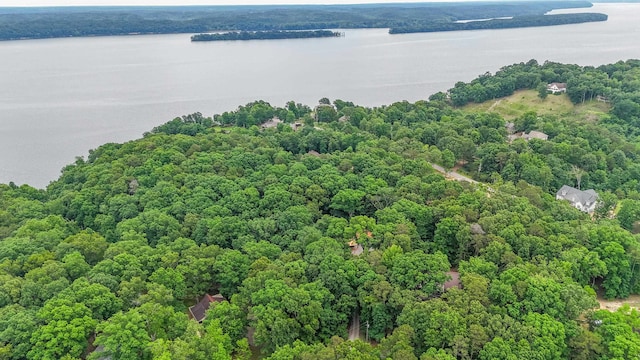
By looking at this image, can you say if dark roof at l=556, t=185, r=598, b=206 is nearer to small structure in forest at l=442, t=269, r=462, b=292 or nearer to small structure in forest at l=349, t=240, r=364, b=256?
small structure in forest at l=442, t=269, r=462, b=292

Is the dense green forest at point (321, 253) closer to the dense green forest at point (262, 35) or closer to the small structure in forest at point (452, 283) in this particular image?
the small structure in forest at point (452, 283)

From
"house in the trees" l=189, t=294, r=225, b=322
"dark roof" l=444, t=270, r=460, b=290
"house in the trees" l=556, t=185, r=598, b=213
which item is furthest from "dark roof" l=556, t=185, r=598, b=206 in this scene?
"house in the trees" l=189, t=294, r=225, b=322

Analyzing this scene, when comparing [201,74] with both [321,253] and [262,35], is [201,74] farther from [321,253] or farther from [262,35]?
[321,253]

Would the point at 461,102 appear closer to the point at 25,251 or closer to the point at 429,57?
the point at 429,57

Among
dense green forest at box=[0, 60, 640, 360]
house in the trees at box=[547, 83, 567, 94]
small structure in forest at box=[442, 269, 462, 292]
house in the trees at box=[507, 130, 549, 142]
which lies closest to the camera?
dense green forest at box=[0, 60, 640, 360]

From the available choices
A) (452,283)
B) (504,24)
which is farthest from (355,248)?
(504,24)

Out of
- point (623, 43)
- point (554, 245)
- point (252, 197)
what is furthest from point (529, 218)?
point (623, 43)
